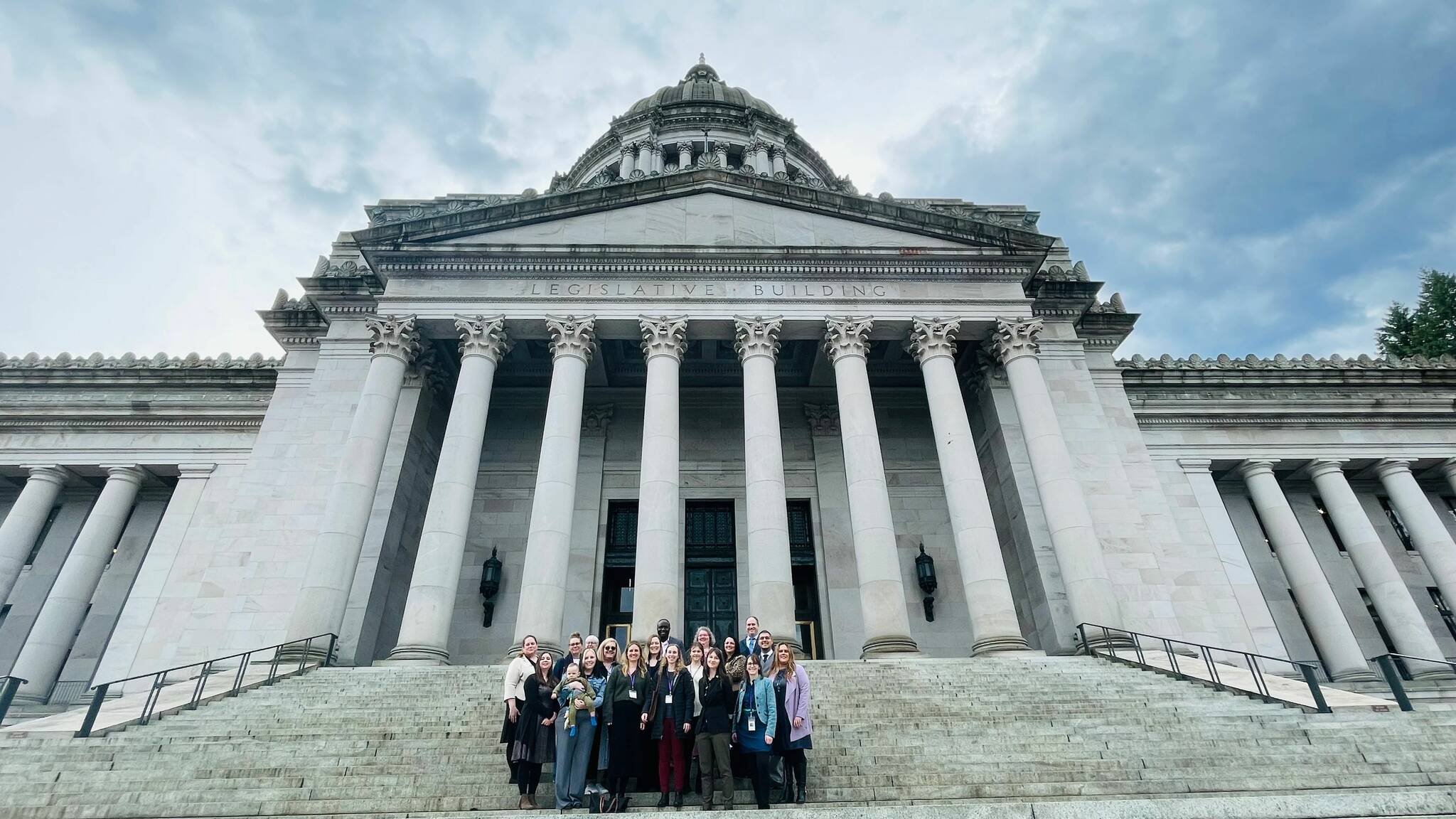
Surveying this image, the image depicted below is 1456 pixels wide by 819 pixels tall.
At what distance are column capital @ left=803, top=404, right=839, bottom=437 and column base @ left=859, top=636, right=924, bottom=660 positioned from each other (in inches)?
409

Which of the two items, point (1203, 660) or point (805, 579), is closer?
point (1203, 660)

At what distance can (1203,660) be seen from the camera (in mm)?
18672

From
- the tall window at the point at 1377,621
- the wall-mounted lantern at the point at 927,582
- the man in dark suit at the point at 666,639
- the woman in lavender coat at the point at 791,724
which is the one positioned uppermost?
the wall-mounted lantern at the point at 927,582

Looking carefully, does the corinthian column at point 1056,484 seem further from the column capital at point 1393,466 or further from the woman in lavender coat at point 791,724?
the column capital at point 1393,466

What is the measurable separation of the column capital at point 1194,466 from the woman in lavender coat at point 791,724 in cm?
2263

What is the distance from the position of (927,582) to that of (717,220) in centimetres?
1286

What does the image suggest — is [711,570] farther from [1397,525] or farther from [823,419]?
[1397,525]

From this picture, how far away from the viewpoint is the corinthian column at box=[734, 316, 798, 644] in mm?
18047

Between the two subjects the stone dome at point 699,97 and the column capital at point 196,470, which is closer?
the column capital at point 196,470

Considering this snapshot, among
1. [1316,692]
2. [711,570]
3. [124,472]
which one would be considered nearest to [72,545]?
[124,472]

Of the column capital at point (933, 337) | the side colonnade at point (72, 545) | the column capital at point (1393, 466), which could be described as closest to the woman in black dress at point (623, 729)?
the column capital at point (933, 337)

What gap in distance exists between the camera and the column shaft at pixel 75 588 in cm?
2227

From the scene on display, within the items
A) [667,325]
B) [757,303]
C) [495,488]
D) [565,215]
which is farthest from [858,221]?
[495,488]

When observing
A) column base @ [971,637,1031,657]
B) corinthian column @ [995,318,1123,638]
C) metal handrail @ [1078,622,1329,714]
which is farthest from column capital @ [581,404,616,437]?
metal handrail @ [1078,622,1329,714]
